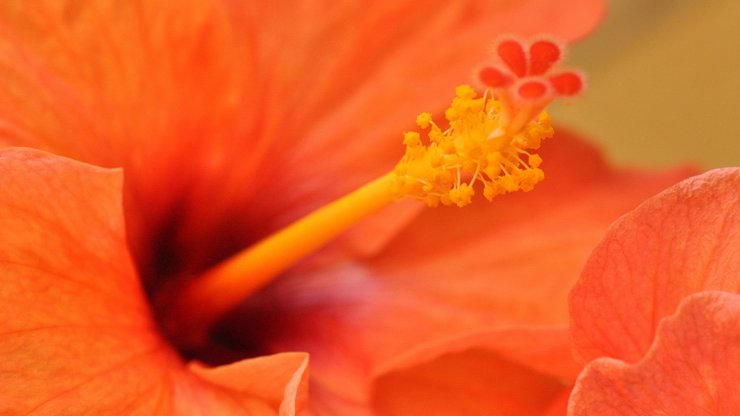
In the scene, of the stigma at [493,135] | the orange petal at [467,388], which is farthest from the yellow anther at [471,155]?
the orange petal at [467,388]

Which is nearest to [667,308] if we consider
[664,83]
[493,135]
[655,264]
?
[655,264]

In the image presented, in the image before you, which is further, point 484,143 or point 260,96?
point 260,96

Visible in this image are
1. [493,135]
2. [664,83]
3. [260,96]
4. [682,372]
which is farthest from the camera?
[664,83]

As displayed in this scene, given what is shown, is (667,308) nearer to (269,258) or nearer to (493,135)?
(493,135)

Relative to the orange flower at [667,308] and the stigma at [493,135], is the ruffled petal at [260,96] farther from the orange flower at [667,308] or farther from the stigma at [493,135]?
the orange flower at [667,308]

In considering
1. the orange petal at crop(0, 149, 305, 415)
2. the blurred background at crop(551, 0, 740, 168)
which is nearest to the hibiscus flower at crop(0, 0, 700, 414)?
the orange petal at crop(0, 149, 305, 415)

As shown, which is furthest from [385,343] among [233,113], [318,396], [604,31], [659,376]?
[604,31]
